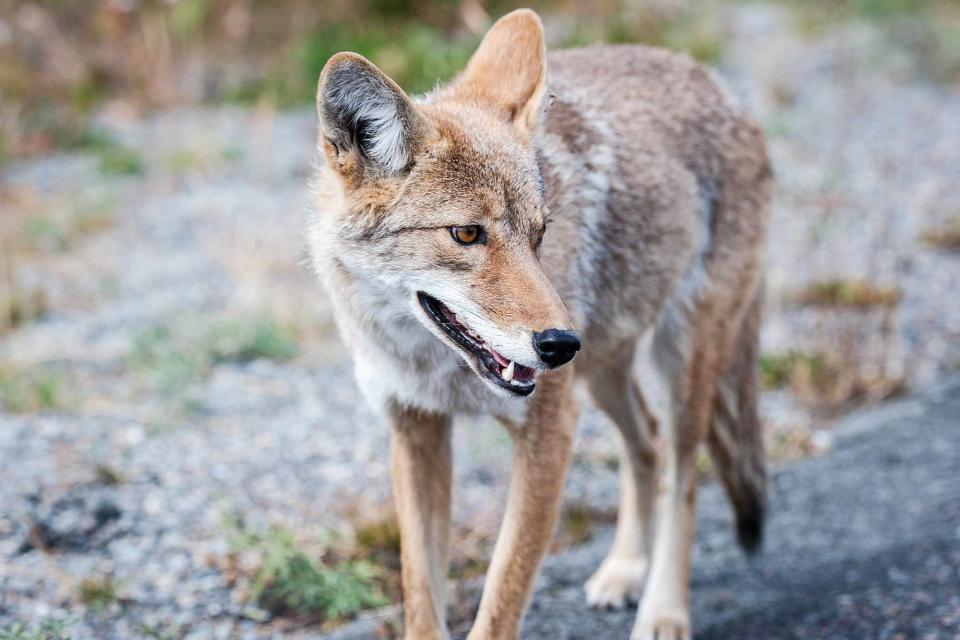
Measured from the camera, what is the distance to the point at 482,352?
120 inches

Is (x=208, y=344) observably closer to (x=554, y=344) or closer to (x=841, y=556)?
(x=841, y=556)

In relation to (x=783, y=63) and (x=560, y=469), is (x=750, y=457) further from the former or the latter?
(x=783, y=63)

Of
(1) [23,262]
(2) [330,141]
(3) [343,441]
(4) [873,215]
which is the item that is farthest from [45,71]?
(2) [330,141]

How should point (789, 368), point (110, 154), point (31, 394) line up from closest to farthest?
point (31, 394) < point (789, 368) < point (110, 154)

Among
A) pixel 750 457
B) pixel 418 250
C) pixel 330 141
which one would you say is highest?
pixel 330 141

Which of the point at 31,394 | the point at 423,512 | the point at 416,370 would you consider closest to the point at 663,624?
the point at 423,512

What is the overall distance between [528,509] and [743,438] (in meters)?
1.50

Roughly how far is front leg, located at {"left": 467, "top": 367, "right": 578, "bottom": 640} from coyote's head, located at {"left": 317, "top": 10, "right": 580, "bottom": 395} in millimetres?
501

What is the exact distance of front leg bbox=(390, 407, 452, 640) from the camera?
356cm

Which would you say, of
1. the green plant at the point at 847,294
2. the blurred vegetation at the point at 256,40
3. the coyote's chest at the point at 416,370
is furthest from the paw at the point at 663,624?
the blurred vegetation at the point at 256,40

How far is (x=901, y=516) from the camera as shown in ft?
15.5

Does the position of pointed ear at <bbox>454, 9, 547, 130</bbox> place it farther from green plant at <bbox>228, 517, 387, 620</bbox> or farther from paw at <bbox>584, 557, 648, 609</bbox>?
paw at <bbox>584, 557, 648, 609</bbox>

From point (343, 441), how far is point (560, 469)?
7.39 feet

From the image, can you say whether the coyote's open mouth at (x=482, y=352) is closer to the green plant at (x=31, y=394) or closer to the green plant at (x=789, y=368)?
the green plant at (x=31, y=394)
